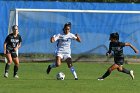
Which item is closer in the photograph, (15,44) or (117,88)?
(117,88)

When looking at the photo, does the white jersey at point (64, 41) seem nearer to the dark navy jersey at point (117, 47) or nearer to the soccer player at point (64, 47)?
the soccer player at point (64, 47)

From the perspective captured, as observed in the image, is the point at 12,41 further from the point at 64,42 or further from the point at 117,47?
the point at 117,47

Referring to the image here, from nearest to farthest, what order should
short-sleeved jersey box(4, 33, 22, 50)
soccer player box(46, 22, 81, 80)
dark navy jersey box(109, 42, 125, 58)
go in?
dark navy jersey box(109, 42, 125, 58)
soccer player box(46, 22, 81, 80)
short-sleeved jersey box(4, 33, 22, 50)

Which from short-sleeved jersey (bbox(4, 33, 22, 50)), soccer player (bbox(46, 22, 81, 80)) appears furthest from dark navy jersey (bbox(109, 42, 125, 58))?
short-sleeved jersey (bbox(4, 33, 22, 50))

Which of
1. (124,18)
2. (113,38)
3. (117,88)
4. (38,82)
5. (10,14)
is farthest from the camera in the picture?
(124,18)

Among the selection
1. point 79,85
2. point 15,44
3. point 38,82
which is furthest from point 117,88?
point 15,44

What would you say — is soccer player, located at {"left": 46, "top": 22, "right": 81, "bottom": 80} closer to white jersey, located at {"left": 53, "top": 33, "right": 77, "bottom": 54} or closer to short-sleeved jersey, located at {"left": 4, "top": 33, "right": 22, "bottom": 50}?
white jersey, located at {"left": 53, "top": 33, "right": 77, "bottom": 54}

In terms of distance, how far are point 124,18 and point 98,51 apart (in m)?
2.43

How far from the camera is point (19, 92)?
45.1 feet

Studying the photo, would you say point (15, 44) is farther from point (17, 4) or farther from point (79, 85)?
point (17, 4)

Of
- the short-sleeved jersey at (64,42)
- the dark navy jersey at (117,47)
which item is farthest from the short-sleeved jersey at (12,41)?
the dark navy jersey at (117,47)

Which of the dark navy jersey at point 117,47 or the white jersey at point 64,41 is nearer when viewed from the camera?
the dark navy jersey at point 117,47

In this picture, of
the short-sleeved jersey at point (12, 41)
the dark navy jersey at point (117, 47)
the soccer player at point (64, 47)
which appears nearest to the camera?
the dark navy jersey at point (117, 47)

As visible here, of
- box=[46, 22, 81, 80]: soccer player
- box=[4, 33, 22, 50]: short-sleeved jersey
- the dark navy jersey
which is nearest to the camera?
the dark navy jersey
